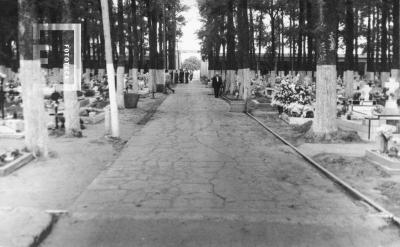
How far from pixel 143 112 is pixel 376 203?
1733 cm

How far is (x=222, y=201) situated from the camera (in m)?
8.37

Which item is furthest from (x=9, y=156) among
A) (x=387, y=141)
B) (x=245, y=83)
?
(x=245, y=83)

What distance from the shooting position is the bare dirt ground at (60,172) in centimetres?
840

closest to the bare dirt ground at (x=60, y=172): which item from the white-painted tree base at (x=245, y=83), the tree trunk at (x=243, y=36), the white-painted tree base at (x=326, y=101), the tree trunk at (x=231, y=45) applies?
the white-painted tree base at (x=326, y=101)

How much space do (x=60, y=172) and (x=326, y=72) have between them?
7729mm

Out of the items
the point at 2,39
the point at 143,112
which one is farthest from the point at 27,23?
Result: the point at 2,39

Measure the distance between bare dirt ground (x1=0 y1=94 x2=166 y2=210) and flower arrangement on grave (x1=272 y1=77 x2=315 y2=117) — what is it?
654 centimetres

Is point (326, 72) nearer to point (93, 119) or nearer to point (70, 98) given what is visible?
point (70, 98)

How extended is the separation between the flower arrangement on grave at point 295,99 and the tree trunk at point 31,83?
10459mm

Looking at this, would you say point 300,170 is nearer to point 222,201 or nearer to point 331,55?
point 222,201

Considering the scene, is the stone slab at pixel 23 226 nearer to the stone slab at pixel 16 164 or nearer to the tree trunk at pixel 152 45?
the stone slab at pixel 16 164

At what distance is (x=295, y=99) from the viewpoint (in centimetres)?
2064

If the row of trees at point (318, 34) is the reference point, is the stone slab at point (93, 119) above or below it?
below

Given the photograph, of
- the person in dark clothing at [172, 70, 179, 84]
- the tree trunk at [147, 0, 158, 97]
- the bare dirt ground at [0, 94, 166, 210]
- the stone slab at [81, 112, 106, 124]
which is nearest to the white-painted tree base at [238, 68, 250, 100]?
the tree trunk at [147, 0, 158, 97]
